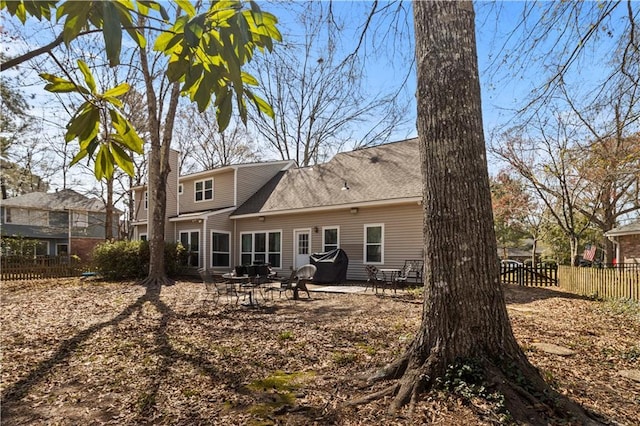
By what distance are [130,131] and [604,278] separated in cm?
1194

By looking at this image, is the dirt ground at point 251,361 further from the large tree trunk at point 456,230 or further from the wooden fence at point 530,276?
the wooden fence at point 530,276

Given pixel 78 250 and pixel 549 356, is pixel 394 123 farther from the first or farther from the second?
pixel 78 250

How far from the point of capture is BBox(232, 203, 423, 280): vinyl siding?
1312 centimetres

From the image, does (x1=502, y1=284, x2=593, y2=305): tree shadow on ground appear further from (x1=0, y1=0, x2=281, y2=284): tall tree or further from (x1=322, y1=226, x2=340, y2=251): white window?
(x1=0, y1=0, x2=281, y2=284): tall tree

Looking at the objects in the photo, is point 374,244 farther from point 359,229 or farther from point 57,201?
point 57,201

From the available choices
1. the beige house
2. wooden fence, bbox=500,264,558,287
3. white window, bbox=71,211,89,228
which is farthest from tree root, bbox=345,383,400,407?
white window, bbox=71,211,89,228

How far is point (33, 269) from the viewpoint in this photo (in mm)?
16859

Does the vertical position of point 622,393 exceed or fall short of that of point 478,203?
it falls short

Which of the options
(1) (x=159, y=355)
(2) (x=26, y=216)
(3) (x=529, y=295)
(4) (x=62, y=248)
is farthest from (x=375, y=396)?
(4) (x=62, y=248)

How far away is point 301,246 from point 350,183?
11.3 ft

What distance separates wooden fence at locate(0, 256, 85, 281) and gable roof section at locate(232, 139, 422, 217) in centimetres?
828

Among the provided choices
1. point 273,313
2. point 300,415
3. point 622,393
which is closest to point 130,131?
point 300,415

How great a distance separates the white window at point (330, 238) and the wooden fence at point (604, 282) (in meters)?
8.01

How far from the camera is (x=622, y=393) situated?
3369 mm
